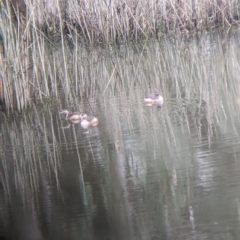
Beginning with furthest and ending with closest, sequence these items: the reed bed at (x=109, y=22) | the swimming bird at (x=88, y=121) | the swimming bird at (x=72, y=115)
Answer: the reed bed at (x=109, y=22) → the swimming bird at (x=72, y=115) → the swimming bird at (x=88, y=121)

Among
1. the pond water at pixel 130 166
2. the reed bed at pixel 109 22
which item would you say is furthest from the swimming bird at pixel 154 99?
the reed bed at pixel 109 22

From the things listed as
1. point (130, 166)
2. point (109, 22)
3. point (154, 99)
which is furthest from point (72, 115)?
point (109, 22)

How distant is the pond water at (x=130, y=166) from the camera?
3186mm

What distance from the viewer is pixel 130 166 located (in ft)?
13.3

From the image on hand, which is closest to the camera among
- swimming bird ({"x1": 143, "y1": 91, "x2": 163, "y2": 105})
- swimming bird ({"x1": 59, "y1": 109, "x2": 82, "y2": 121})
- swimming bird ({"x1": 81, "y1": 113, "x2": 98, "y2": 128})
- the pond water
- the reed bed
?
the pond water

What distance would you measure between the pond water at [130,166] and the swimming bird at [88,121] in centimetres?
5

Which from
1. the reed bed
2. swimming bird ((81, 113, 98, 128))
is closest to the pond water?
swimming bird ((81, 113, 98, 128))

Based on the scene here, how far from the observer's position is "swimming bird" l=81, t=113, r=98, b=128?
5.27 meters

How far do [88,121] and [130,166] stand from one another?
1303mm

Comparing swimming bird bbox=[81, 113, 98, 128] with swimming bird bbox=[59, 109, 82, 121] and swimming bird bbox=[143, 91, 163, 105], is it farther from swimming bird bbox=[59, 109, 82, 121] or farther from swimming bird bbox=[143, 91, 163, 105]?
swimming bird bbox=[143, 91, 163, 105]

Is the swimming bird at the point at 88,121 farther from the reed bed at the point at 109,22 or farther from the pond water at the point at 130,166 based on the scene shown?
the reed bed at the point at 109,22

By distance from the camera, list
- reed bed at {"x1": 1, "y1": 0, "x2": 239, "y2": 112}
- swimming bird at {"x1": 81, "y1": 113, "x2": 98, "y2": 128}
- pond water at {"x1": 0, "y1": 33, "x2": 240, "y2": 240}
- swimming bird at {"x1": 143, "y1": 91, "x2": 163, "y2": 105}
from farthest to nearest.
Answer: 1. reed bed at {"x1": 1, "y1": 0, "x2": 239, "y2": 112}
2. swimming bird at {"x1": 143, "y1": 91, "x2": 163, "y2": 105}
3. swimming bird at {"x1": 81, "y1": 113, "x2": 98, "y2": 128}
4. pond water at {"x1": 0, "y1": 33, "x2": 240, "y2": 240}

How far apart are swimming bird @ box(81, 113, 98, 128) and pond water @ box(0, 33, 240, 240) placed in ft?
0.17

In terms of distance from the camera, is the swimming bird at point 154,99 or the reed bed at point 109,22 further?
the reed bed at point 109,22
